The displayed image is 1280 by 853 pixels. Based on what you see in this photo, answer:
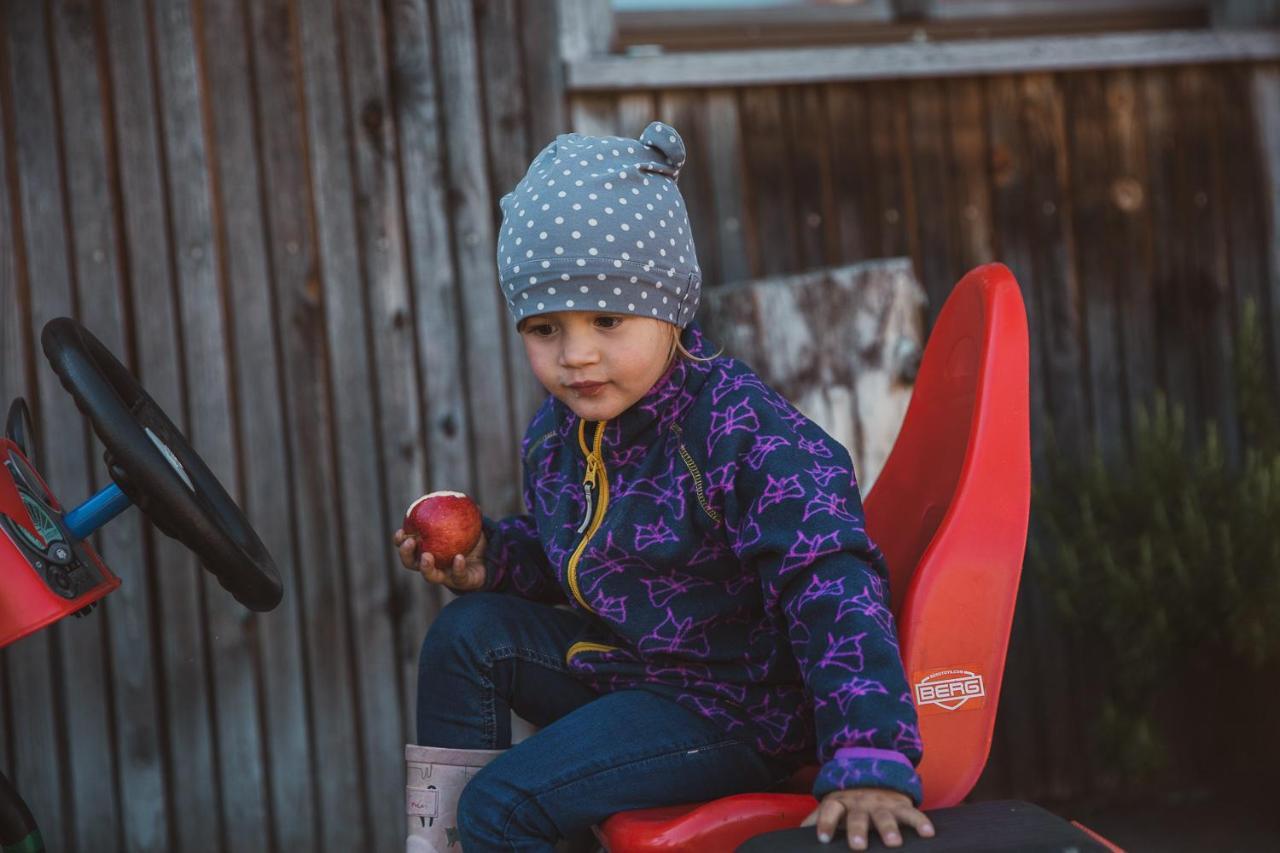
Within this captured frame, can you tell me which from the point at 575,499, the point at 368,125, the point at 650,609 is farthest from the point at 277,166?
the point at 650,609

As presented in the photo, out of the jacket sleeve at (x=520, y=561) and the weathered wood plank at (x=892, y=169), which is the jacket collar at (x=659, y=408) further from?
the weathered wood plank at (x=892, y=169)

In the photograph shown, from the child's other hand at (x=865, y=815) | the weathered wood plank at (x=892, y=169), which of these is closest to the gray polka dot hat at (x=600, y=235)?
the child's other hand at (x=865, y=815)

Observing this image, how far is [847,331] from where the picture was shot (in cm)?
266

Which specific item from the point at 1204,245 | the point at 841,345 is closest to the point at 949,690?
the point at 841,345

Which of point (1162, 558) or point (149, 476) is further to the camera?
point (1162, 558)

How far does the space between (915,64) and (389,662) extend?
2010 millimetres

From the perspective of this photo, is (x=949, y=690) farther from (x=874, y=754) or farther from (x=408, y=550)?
(x=408, y=550)

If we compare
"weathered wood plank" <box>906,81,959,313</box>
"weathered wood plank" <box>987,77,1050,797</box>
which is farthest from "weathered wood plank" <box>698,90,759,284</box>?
"weathered wood plank" <box>987,77,1050,797</box>

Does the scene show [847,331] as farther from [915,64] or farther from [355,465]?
[355,465]

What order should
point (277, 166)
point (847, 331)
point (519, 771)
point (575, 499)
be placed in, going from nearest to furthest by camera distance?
point (519, 771) < point (575, 499) < point (847, 331) < point (277, 166)

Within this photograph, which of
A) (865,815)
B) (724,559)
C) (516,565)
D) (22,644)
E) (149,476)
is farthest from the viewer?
(22,644)

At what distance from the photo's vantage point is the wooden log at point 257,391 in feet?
10.0

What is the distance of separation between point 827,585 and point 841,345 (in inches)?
48.9

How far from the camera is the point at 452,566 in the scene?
6.20 ft
